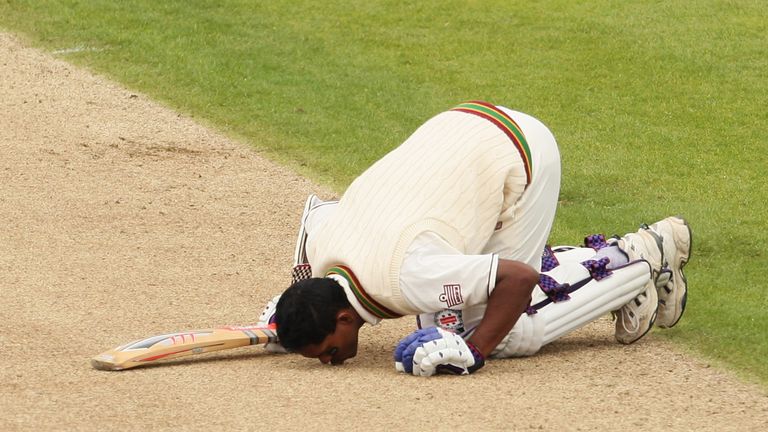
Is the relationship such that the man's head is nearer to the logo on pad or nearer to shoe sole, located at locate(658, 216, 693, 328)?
the logo on pad

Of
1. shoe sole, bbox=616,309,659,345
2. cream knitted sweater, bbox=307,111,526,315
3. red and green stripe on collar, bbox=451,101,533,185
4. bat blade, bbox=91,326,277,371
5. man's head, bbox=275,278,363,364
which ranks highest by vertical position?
red and green stripe on collar, bbox=451,101,533,185

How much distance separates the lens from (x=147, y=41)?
11.4 metres

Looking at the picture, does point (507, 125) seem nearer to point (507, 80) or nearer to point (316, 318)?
point (316, 318)

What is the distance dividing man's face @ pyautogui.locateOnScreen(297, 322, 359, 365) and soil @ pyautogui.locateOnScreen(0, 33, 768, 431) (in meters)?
0.08

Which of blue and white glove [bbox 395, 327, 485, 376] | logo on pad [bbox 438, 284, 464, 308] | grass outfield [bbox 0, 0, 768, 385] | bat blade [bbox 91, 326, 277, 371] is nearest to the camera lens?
logo on pad [bbox 438, 284, 464, 308]

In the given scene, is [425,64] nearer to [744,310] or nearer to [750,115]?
[750,115]

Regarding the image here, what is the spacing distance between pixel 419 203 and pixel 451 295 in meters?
0.41

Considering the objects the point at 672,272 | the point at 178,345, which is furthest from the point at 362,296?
the point at 672,272

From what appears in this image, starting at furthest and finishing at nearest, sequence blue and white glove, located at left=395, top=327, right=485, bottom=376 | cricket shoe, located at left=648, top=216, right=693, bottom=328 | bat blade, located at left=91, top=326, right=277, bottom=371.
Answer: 1. cricket shoe, located at left=648, top=216, right=693, bottom=328
2. bat blade, located at left=91, top=326, right=277, bottom=371
3. blue and white glove, located at left=395, top=327, right=485, bottom=376

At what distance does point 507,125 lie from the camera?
5652mm

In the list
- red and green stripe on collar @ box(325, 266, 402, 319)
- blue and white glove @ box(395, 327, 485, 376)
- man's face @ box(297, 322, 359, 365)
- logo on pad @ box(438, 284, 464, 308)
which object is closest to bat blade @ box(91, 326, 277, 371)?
man's face @ box(297, 322, 359, 365)

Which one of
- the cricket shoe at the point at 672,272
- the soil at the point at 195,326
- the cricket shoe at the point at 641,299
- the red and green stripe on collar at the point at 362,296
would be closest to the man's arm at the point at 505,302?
the soil at the point at 195,326

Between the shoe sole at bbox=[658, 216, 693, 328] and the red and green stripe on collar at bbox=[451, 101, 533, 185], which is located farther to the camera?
the shoe sole at bbox=[658, 216, 693, 328]

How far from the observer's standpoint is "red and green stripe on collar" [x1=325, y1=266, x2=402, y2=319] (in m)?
5.26
